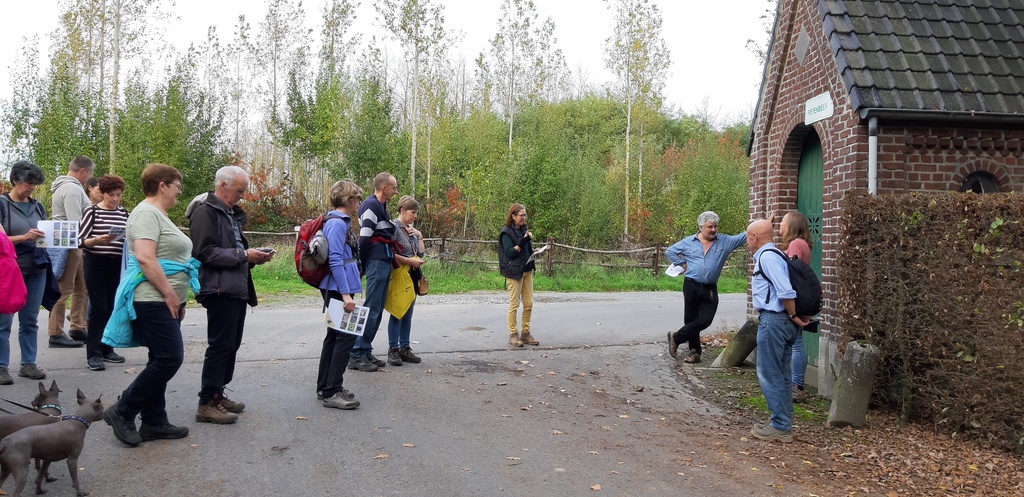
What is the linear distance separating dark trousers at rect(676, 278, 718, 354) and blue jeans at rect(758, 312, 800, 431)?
2.66m

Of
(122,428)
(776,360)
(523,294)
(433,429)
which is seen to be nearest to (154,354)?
(122,428)

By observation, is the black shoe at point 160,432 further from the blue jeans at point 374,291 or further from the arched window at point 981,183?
the arched window at point 981,183

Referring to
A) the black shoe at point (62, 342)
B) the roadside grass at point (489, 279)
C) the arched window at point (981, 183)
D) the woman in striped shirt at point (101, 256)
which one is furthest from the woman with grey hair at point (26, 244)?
the roadside grass at point (489, 279)

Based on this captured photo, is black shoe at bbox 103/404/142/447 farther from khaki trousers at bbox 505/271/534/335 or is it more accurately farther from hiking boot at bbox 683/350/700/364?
hiking boot at bbox 683/350/700/364

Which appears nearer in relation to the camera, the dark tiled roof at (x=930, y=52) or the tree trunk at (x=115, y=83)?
the dark tiled roof at (x=930, y=52)

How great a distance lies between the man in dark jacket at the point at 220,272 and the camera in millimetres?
5516

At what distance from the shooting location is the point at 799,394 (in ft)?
24.9

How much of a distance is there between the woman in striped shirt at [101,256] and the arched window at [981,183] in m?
8.21

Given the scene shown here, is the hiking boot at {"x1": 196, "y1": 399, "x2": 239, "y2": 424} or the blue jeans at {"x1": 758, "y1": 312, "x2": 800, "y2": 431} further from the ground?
the blue jeans at {"x1": 758, "y1": 312, "x2": 800, "y2": 431}

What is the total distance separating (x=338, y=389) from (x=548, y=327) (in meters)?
5.89

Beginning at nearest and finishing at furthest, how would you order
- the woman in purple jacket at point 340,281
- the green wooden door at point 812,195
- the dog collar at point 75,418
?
the dog collar at point 75,418
the woman in purple jacket at point 340,281
the green wooden door at point 812,195

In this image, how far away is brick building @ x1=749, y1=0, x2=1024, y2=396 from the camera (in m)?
7.23

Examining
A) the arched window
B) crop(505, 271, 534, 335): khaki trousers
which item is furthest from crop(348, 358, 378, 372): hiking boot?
the arched window

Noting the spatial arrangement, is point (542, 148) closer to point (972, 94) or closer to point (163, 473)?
point (972, 94)
